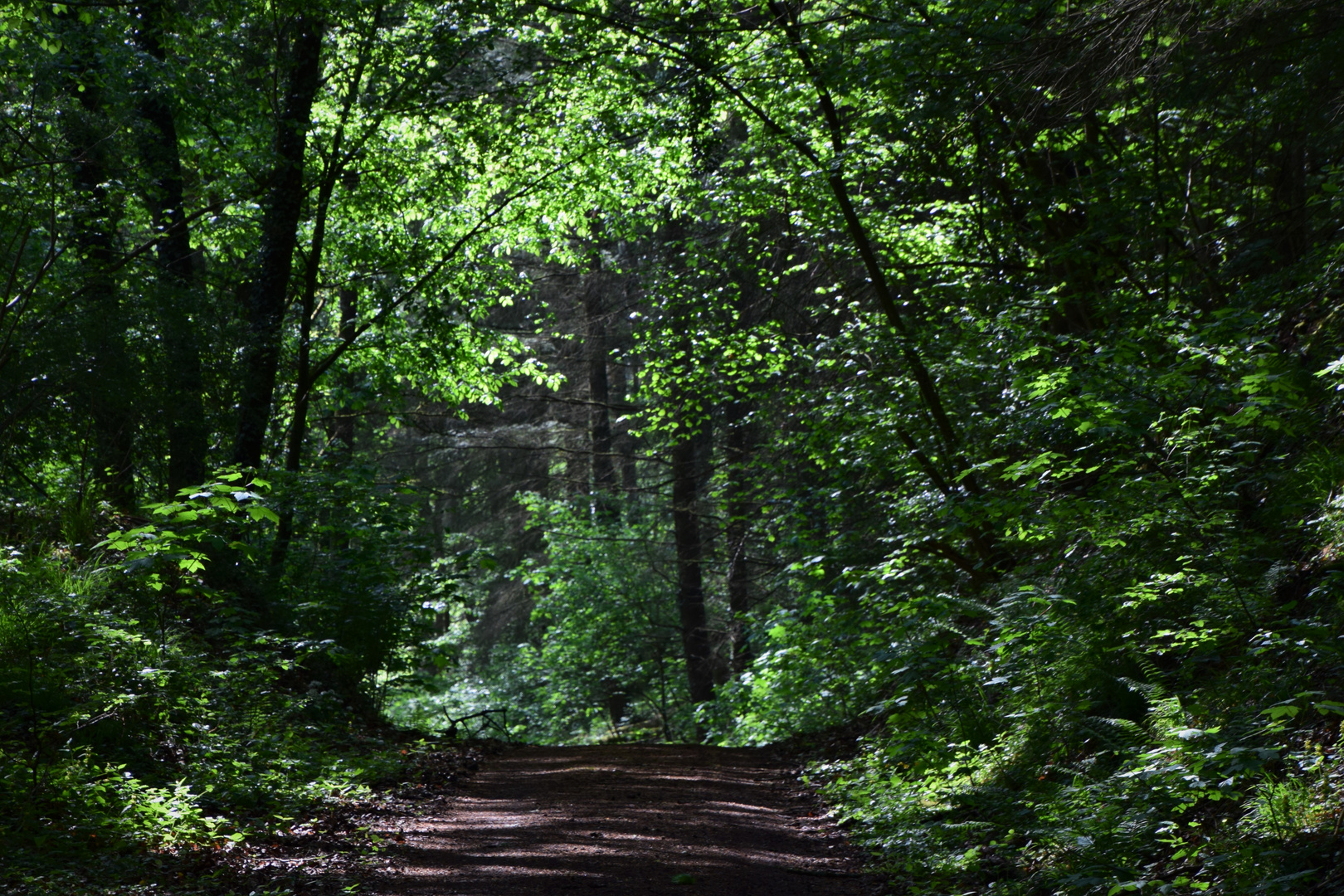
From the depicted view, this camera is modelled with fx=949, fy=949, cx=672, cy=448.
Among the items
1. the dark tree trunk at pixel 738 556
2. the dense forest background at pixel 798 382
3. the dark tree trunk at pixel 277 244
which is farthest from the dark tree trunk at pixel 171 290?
the dark tree trunk at pixel 738 556

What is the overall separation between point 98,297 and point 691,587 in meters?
12.1

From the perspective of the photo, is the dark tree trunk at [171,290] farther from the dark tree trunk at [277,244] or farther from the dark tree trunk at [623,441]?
the dark tree trunk at [623,441]

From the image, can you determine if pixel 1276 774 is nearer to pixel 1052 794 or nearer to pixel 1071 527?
pixel 1052 794

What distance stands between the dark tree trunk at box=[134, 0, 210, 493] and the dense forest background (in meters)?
0.07

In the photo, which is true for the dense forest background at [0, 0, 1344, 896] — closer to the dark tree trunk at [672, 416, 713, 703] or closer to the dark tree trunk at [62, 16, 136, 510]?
the dark tree trunk at [62, 16, 136, 510]

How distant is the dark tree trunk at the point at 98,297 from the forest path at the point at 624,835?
16.0 feet

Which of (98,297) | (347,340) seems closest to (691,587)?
(347,340)

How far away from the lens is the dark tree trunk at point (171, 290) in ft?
31.9

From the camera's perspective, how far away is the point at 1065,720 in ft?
18.8

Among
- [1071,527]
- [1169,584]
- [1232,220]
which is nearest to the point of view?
[1169,584]

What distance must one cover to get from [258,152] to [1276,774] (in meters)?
11.1

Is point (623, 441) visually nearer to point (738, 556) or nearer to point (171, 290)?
point (738, 556)

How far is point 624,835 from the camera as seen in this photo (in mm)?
6238

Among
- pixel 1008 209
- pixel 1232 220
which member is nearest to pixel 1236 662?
pixel 1232 220
